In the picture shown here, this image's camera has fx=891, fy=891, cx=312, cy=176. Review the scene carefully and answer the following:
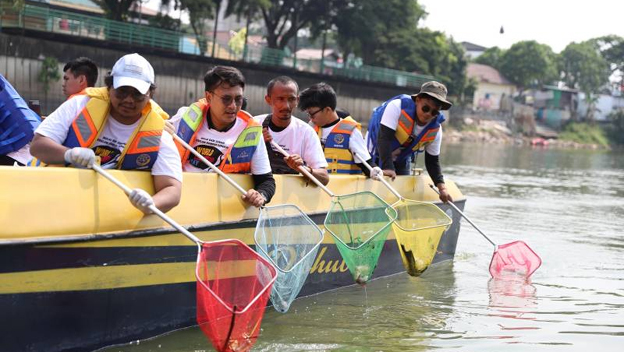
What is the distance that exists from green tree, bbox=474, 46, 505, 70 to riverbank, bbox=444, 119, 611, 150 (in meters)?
15.3

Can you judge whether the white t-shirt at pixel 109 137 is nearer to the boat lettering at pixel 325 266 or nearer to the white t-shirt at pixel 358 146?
the boat lettering at pixel 325 266

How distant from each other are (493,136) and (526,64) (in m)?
20.3

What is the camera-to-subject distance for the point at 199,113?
254 inches

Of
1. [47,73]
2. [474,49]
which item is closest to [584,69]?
[474,49]

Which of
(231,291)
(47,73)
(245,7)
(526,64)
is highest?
(526,64)

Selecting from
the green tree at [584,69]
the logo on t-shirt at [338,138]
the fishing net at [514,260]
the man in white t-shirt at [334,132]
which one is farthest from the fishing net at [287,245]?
the green tree at [584,69]

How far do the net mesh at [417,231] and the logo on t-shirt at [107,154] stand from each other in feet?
9.00

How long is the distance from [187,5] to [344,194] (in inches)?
1257

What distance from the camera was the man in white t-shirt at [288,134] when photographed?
7316 mm

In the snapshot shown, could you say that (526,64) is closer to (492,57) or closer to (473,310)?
(492,57)

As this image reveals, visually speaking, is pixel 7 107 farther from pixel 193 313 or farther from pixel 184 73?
pixel 184 73

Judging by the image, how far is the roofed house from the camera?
289 ft

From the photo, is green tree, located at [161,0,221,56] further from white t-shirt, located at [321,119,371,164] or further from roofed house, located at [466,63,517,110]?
roofed house, located at [466,63,517,110]

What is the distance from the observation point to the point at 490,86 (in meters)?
89.6
